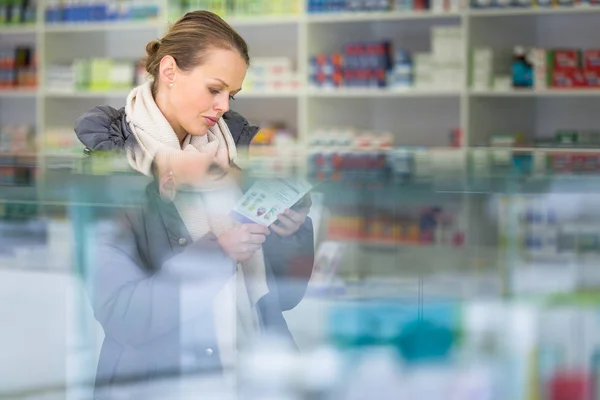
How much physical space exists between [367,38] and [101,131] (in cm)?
399

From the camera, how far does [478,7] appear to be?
16.2ft

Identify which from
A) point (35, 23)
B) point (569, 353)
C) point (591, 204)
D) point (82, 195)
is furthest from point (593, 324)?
point (35, 23)

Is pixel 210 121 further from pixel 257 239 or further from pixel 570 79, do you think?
pixel 570 79

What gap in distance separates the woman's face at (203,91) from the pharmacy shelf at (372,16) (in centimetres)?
319

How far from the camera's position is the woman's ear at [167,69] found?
2014 mm

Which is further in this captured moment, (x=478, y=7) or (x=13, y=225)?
(x=478, y=7)

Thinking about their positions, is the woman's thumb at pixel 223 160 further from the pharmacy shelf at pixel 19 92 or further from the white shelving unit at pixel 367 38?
the pharmacy shelf at pixel 19 92

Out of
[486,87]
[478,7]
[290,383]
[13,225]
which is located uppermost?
[478,7]

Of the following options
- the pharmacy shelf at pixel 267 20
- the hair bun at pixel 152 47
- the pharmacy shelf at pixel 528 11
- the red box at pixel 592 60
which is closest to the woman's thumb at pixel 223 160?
the hair bun at pixel 152 47

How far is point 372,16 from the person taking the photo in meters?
5.19

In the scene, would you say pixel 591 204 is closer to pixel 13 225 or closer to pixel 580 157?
pixel 580 157

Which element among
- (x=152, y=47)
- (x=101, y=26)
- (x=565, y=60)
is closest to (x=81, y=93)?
(x=101, y=26)

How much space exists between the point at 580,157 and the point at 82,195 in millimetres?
758

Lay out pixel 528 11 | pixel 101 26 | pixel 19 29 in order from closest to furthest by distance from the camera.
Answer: pixel 528 11 < pixel 101 26 < pixel 19 29
